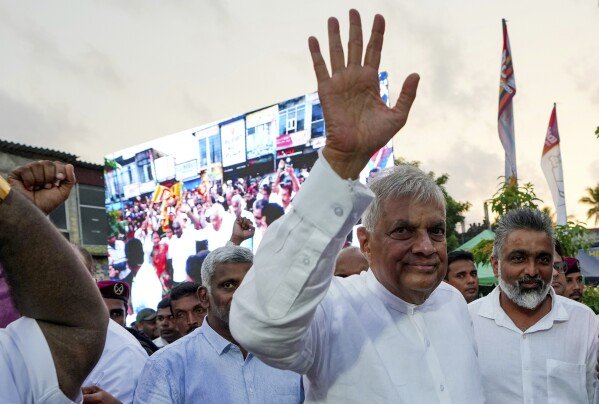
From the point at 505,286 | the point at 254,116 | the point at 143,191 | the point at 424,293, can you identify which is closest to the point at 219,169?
the point at 254,116

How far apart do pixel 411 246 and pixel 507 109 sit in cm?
993

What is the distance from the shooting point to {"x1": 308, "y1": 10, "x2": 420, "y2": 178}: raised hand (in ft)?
5.21

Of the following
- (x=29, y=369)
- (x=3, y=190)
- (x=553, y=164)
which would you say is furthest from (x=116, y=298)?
(x=553, y=164)

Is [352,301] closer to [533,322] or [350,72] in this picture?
[350,72]

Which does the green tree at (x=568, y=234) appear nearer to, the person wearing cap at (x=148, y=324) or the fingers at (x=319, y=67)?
the person wearing cap at (x=148, y=324)

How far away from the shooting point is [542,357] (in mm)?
3121

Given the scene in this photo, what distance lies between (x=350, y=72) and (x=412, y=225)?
24.8 inches

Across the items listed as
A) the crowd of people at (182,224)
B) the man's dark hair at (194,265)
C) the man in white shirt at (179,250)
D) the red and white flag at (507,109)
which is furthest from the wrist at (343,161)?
the man in white shirt at (179,250)

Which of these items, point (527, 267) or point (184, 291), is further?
point (184, 291)

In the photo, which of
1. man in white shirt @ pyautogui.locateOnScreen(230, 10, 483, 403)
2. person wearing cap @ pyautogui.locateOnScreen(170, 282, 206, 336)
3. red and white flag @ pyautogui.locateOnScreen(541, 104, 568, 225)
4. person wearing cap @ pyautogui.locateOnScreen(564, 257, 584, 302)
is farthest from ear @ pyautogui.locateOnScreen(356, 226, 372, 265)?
red and white flag @ pyautogui.locateOnScreen(541, 104, 568, 225)

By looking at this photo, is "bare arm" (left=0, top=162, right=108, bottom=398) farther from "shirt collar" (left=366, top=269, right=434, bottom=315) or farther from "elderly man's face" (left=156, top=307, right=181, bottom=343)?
"elderly man's face" (left=156, top=307, right=181, bottom=343)

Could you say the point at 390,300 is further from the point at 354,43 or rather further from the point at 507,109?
the point at 507,109

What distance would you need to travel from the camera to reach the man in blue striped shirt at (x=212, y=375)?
3045 millimetres

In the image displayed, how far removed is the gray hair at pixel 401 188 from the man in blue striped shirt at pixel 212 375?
1340 mm
